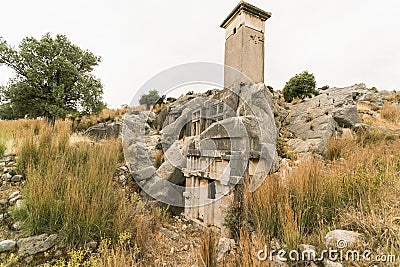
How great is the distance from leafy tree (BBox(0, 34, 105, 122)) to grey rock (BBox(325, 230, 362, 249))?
39.9ft

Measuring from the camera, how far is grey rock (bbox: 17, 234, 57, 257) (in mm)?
2242

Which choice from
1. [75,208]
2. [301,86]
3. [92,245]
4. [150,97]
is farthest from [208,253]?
[301,86]

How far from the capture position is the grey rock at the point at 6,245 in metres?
2.20

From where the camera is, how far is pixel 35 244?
2301 millimetres

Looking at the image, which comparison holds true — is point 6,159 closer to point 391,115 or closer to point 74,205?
point 74,205

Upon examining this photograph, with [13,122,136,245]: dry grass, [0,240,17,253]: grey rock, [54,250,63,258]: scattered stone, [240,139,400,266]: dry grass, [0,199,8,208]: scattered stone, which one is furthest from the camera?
[0,199,8,208]: scattered stone

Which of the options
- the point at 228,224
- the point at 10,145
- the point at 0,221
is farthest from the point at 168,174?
the point at 10,145

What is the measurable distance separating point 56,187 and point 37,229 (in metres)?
0.54

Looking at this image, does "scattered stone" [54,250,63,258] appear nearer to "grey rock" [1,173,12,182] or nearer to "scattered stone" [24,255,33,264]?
"scattered stone" [24,255,33,264]

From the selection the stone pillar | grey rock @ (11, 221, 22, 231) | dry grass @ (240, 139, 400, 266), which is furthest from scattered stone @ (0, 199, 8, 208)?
the stone pillar

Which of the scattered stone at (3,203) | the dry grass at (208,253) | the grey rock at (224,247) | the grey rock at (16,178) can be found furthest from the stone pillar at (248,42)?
the scattered stone at (3,203)

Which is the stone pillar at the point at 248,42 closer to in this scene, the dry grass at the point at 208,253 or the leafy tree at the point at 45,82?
the dry grass at the point at 208,253

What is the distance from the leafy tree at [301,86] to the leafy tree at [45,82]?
44.1 ft

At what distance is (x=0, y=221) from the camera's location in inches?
99.6
